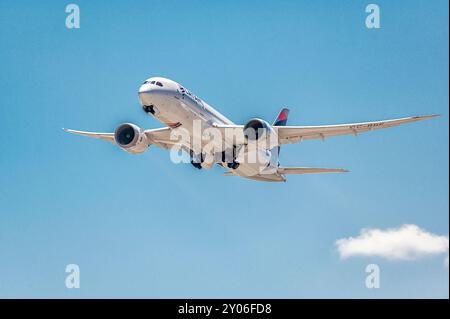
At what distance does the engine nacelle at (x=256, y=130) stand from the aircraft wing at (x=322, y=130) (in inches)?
77.8

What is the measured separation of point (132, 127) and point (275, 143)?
425 inches

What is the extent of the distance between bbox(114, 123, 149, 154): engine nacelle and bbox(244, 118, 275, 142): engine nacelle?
28.5ft

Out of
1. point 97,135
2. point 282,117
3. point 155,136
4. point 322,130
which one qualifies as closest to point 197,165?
point 155,136

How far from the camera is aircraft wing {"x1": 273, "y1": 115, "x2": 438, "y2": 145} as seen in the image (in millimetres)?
42062

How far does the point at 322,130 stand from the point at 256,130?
463 cm

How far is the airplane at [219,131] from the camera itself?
4259cm

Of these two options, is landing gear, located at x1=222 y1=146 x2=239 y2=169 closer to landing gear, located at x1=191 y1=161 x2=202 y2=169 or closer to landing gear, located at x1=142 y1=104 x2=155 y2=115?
landing gear, located at x1=191 y1=161 x2=202 y2=169

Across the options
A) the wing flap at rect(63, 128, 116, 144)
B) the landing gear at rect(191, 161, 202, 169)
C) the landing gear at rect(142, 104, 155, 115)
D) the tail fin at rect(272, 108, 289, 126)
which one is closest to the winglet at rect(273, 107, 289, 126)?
the tail fin at rect(272, 108, 289, 126)

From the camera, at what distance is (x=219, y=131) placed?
150ft

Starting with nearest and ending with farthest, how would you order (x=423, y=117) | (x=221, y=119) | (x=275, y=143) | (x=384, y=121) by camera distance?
(x=423, y=117) → (x=384, y=121) → (x=275, y=143) → (x=221, y=119)

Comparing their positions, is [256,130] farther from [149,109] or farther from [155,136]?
[155,136]

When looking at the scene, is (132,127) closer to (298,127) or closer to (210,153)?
(210,153)
